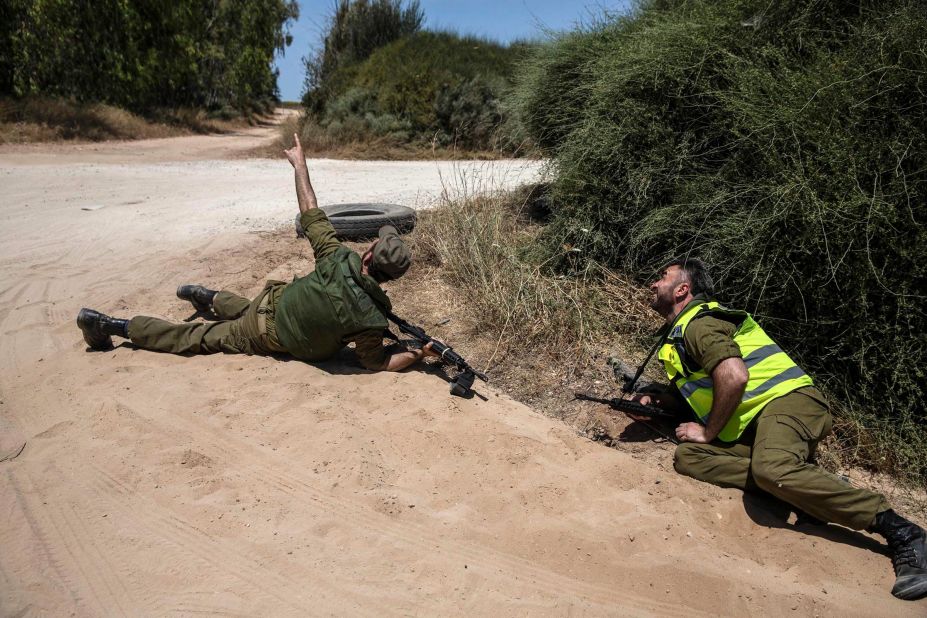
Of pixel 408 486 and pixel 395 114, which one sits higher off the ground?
pixel 395 114

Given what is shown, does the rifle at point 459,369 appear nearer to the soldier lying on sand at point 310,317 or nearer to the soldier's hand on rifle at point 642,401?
the soldier lying on sand at point 310,317

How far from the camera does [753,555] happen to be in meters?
2.98

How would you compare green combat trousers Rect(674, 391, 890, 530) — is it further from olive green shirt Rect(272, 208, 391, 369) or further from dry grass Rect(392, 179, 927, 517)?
olive green shirt Rect(272, 208, 391, 369)

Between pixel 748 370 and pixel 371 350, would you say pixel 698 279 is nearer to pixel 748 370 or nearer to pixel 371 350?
pixel 748 370

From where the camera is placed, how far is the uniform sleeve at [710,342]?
3.29m

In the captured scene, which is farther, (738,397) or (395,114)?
(395,114)

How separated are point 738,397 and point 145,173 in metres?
10.9

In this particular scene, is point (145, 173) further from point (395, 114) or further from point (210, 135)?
point (210, 135)

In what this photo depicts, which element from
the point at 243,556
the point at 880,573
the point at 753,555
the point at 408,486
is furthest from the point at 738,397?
the point at 243,556

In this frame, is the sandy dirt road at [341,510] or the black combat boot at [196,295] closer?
the sandy dirt road at [341,510]

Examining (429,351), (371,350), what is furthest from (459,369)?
(371,350)

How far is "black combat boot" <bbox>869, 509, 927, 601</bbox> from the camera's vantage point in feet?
9.03

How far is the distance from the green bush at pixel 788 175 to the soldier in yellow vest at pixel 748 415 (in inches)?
32.8

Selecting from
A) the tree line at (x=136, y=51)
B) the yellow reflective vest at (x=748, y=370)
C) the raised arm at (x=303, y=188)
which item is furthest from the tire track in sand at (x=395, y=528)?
the tree line at (x=136, y=51)
